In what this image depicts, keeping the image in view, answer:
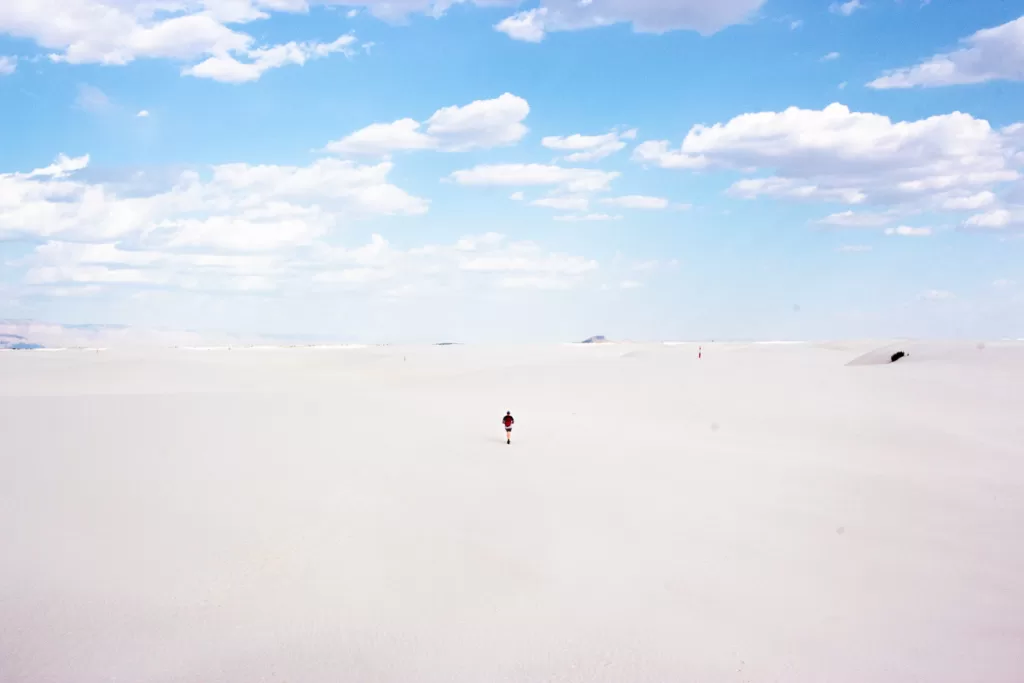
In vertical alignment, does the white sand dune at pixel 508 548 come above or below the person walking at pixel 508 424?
below

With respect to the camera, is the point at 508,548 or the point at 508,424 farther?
the point at 508,424

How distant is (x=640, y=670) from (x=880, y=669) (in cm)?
256

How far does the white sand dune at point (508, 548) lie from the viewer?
27.4 feet

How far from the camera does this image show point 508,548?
1138cm

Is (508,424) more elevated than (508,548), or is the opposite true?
(508,424)

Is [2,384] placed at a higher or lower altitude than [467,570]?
higher

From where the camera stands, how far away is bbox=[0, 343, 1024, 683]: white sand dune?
835 cm

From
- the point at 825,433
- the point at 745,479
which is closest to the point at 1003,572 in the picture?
the point at 745,479

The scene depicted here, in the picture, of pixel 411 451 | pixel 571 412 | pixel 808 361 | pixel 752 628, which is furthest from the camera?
pixel 808 361

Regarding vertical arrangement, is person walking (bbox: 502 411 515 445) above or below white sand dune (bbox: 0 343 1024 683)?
above

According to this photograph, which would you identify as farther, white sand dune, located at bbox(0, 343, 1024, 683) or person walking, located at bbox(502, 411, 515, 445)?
person walking, located at bbox(502, 411, 515, 445)

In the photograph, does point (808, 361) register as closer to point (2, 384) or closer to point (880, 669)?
point (880, 669)

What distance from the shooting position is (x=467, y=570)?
1057cm

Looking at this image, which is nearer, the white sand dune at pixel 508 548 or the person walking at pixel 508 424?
the white sand dune at pixel 508 548
